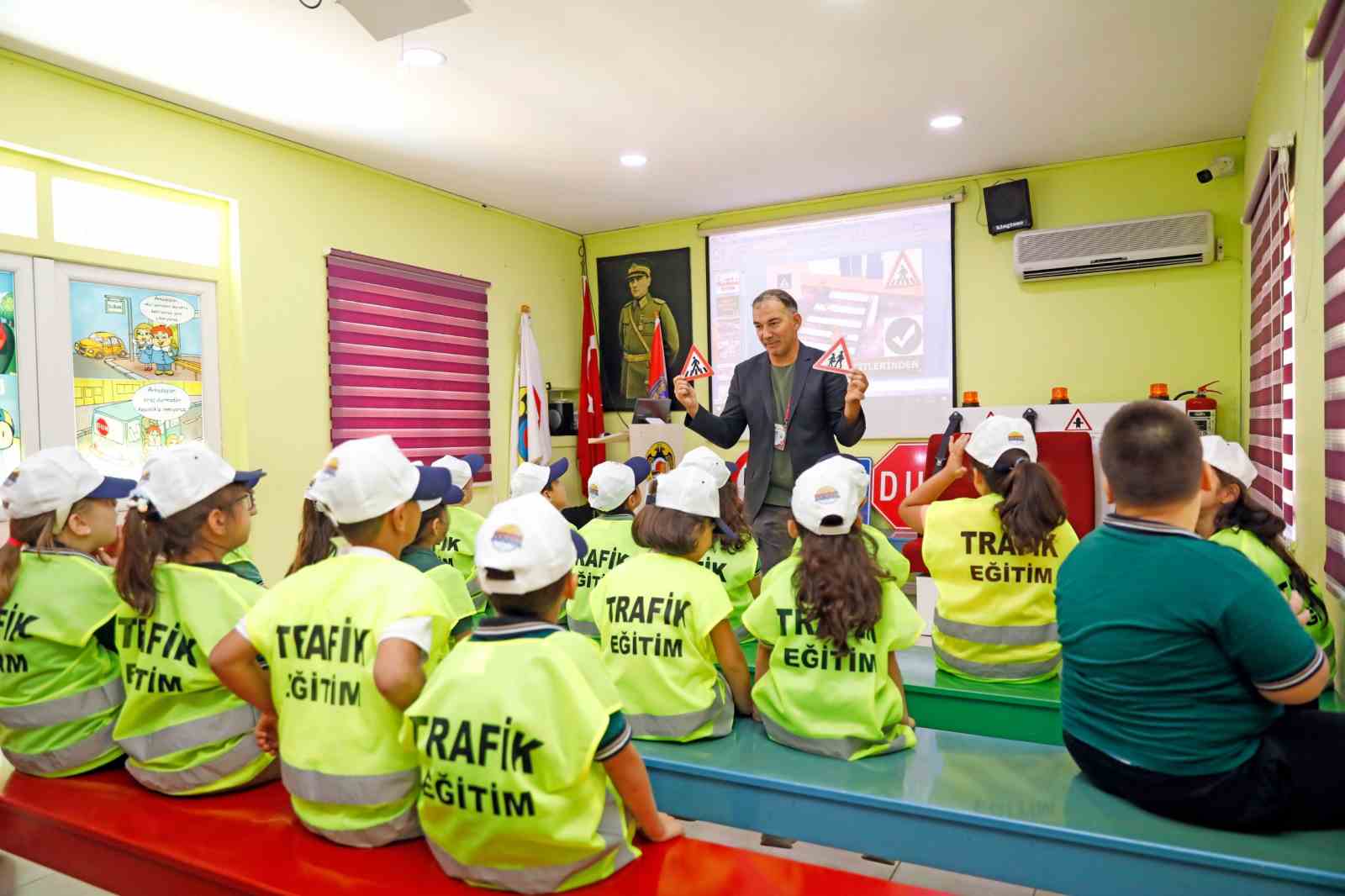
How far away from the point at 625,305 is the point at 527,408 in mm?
1350

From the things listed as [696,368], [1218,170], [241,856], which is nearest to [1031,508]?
[696,368]

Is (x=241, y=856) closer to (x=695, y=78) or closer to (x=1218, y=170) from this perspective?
(x=695, y=78)

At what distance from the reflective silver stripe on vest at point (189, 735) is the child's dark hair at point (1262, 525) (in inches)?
24.9

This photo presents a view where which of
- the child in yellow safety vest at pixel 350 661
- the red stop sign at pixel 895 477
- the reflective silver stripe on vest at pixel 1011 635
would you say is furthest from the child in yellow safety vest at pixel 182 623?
the red stop sign at pixel 895 477

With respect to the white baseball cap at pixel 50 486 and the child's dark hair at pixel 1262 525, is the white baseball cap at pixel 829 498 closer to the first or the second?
the child's dark hair at pixel 1262 525

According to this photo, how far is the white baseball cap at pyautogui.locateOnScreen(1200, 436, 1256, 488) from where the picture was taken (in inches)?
90.2

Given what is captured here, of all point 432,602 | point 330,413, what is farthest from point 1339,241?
point 330,413

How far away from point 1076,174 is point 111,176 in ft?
18.6

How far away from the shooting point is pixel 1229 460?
2.31 metres

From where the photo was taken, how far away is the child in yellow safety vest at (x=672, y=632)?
6.63 feet

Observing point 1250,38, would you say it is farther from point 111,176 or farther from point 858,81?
point 111,176

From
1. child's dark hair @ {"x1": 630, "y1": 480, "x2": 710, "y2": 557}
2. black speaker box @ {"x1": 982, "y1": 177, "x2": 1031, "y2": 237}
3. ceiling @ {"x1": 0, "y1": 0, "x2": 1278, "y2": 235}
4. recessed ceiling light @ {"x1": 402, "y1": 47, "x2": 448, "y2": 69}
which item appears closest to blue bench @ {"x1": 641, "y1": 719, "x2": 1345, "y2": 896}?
child's dark hair @ {"x1": 630, "y1": 480, "x2": 710, "y2": 557}

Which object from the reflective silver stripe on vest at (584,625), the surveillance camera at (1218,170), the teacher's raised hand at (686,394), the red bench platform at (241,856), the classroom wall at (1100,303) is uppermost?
the surveillance camera at (1218,170)

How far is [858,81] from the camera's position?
4.05m
